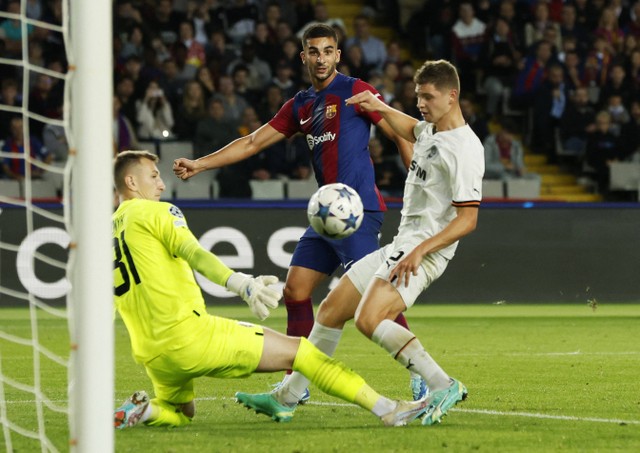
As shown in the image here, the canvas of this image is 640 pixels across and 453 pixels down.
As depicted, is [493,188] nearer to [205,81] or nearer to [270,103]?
[270,103]

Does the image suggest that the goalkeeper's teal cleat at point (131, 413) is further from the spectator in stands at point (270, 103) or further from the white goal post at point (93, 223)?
the spectator in stands at point (270, 103)

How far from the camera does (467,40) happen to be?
17781mm

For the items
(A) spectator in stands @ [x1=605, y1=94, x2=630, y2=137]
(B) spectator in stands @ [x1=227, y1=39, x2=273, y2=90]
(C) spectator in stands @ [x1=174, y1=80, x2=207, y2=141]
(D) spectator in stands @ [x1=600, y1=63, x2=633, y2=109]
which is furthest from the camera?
(D) spectator in stands @ [x1=600, y1=63, x2=633, y2=109]

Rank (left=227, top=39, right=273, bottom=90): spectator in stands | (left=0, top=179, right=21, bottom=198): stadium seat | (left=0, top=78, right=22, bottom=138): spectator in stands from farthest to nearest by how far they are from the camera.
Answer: (left=227, top=39, right=273, bottom=90): spectator in stands, (left=0, top=78, right=22, bottom=138): spectator in stands, (left=0, top=179, right=21, bottom=198): stadium seat

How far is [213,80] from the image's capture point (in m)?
16.2

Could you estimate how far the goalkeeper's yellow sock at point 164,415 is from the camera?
233 inches

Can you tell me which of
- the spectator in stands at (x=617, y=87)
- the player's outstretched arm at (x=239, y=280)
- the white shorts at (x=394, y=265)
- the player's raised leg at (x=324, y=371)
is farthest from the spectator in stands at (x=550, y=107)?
the player's outstretched arm at (x=239, y=280)

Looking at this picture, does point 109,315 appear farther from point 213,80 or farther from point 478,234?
point 213,80

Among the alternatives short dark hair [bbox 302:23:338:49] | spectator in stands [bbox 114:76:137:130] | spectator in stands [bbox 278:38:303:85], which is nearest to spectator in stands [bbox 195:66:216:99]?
spectator in stands [bbox 114:76:137:130]

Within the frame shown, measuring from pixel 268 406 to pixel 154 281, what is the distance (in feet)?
3.27

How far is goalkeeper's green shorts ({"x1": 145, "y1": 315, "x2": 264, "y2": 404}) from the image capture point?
18.4 ft

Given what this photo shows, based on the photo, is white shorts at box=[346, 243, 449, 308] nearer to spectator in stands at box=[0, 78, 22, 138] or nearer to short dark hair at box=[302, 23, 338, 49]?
short dark hair at box=[302, 23, 338, 49]

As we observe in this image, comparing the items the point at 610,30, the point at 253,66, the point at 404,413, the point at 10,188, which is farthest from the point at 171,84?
the point at 404,413

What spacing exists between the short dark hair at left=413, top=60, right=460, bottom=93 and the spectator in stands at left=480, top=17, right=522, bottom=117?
38.3ft
